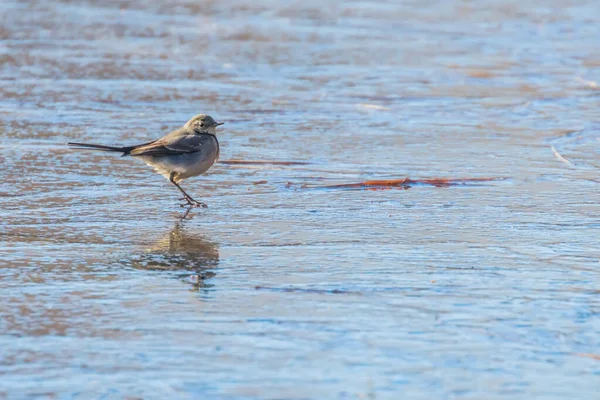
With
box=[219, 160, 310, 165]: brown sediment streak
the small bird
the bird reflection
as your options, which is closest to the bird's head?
the small bird

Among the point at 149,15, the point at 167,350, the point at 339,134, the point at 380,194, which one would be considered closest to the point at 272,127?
the point at 339,134

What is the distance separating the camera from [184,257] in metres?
5.39

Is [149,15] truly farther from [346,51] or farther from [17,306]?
[17,306]

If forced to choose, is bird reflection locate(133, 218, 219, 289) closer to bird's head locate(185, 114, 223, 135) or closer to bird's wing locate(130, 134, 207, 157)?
bird's wing locate(130, 134, 207, 157)

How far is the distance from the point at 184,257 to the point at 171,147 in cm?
179

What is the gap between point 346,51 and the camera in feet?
43.1

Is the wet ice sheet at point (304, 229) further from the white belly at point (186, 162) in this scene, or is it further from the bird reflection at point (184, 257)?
the white belly at point (186, 162)

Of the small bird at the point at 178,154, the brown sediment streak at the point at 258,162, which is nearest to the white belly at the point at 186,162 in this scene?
the small bird at the point at 178,154

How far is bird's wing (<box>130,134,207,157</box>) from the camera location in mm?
6984

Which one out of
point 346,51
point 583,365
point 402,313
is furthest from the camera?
point 346,51

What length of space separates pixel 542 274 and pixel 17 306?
7.51ft

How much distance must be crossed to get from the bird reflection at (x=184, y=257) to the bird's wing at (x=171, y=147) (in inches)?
43.8

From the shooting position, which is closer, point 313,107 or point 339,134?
point 339,134

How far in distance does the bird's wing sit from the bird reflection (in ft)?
3.65
